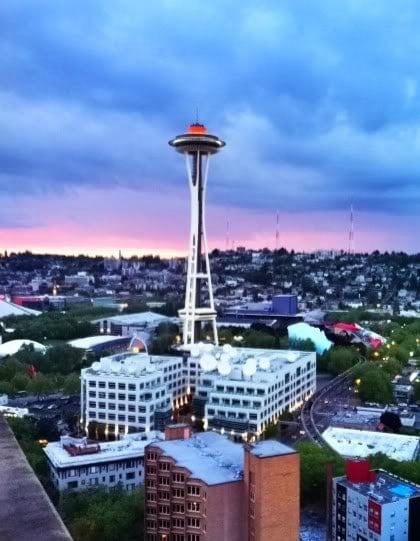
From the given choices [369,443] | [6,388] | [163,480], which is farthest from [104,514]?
[6,388]

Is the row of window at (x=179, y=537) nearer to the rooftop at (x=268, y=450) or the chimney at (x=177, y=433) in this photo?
the rooftop at (x=268, y=450)

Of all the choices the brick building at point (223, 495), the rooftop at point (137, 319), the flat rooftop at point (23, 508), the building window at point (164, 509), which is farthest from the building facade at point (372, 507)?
the rooftop at point (137, 319)

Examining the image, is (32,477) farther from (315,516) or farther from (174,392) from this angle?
(174,392)

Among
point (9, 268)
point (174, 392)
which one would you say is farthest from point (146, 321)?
point (9, 268)

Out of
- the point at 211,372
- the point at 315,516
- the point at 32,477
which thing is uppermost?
the point at 32,477

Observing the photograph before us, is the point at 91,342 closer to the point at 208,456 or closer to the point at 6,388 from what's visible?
the point at 6,388

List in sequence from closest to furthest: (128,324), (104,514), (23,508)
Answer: (23,508) < (104,514) < (128,324)
